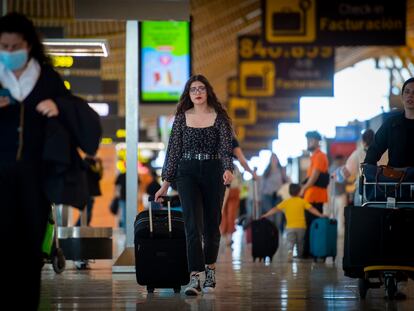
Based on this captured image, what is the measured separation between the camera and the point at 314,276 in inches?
450

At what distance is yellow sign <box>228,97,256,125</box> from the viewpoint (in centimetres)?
4123

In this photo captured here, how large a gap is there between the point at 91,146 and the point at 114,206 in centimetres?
2460

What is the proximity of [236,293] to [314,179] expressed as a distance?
615 cm

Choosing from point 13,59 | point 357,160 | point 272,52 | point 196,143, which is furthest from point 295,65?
point 13,59

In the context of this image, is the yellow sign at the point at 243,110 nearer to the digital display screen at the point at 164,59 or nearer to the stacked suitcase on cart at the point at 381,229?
the digital display screen at the point at 164,59

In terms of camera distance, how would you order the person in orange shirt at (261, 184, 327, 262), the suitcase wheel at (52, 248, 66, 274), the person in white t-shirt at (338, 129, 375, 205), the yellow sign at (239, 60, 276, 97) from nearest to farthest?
the suitcase wheel at (52, 248, 66, 274)
the person in white t-shirt at (338, 129, 375, 205)
the person in orange shirt at (261, 184, 327, 262)
the yellow sign at (239, 60, 276, 97)

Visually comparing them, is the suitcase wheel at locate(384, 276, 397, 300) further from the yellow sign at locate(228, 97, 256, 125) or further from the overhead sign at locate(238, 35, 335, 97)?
the yellow sign at locate(228, 97, 256, 125)

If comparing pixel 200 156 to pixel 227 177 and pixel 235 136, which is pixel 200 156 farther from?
pixel 235 136

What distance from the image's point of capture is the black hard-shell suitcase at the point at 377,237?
830 centimetres

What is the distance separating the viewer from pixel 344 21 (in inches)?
693

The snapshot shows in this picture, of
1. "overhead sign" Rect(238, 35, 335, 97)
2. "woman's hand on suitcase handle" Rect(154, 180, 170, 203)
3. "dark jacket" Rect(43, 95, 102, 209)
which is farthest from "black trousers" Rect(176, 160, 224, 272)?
"overhead sign" Rect(238, 35, 335, 97)

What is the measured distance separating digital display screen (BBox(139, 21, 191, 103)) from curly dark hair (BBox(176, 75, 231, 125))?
7192 mm

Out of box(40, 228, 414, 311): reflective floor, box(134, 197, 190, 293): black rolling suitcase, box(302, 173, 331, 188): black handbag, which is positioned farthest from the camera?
box(302, 173, 331, 188): black handbag

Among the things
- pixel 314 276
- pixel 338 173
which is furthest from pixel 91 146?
pixel 338 173
